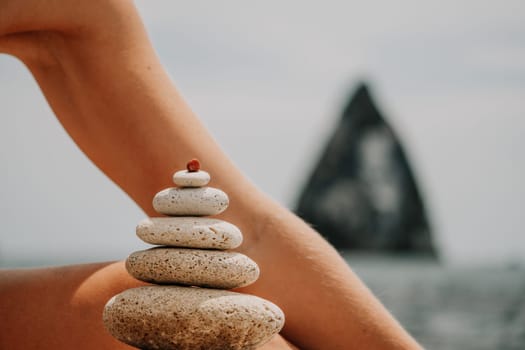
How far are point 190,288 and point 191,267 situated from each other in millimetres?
68

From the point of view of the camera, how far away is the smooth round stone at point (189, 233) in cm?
259

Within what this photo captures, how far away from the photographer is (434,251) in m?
63.5

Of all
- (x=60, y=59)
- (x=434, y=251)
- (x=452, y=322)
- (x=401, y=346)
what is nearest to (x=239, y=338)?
(x=401, y=346)

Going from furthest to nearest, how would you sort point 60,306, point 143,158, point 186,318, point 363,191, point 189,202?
1. point 363,191
2. point 143,158
3. point 60,306
4. point 189,202
5. point 186,318

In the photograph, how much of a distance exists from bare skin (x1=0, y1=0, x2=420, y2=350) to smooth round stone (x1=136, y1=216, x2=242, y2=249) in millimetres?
421

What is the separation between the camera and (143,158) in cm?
327

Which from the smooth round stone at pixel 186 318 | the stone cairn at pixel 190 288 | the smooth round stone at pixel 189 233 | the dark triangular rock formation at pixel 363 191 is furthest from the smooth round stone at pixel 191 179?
the dark triangular rock formation at pixel 363 191

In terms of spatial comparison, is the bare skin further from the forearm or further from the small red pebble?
the small red pebble

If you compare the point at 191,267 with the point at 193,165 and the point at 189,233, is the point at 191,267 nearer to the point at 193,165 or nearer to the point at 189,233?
the point at 189,233

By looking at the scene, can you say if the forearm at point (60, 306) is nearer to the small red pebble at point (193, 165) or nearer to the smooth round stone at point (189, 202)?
the smooth round stone at point (189, 202)

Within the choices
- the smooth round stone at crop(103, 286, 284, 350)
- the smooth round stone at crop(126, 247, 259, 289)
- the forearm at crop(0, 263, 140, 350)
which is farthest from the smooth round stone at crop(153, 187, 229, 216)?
the forearm at crop(0, 263, 140, 350)

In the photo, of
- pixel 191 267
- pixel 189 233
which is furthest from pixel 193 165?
pixel 191 267

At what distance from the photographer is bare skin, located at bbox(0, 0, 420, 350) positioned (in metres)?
3.05

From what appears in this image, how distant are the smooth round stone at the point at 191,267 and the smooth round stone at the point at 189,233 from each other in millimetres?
26
